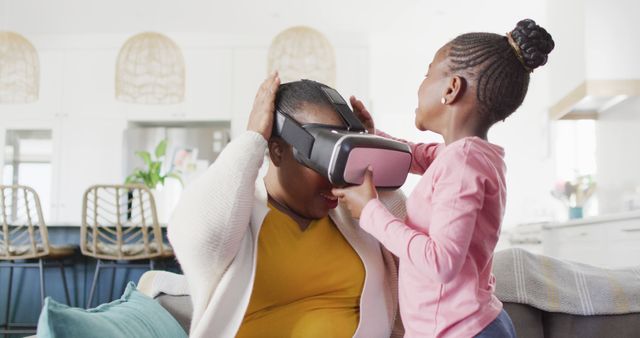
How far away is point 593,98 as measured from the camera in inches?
142

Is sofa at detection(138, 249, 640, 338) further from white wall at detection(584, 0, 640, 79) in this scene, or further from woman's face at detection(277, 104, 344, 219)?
white wall at detection(584, 0, 640, 79)

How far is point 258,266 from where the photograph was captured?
103 centimetres

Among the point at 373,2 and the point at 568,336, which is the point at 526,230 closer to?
the point at 373,2

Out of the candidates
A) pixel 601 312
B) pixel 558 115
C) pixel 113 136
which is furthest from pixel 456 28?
pixel 601 312

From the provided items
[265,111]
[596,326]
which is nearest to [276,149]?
[265,111]

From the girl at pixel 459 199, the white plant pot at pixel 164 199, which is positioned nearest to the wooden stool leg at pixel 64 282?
the white plant pot at pixel 164 199

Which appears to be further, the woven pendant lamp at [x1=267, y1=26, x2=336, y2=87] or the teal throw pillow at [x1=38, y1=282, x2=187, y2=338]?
the woven pendant lamp at [x1=267, y1=26, x2=336, y2=87]

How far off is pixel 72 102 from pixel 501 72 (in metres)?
5.14

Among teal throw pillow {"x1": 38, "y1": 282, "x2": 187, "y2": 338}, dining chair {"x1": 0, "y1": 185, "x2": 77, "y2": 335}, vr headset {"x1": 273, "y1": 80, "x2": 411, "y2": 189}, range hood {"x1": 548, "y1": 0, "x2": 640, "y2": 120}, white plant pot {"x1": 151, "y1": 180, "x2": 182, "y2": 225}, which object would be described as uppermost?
range hood {"x1": 548, "y1": 0, "x2": 640, "y2": 120}

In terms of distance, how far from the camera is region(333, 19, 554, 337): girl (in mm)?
850

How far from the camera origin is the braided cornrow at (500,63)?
0.94 meters

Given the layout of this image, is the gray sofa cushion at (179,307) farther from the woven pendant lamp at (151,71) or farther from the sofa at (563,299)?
the woven pendant lamp at (151,71)

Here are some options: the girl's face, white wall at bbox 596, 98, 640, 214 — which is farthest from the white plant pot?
the girl's face

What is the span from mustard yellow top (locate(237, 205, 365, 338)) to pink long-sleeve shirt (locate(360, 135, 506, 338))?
0.14 m
